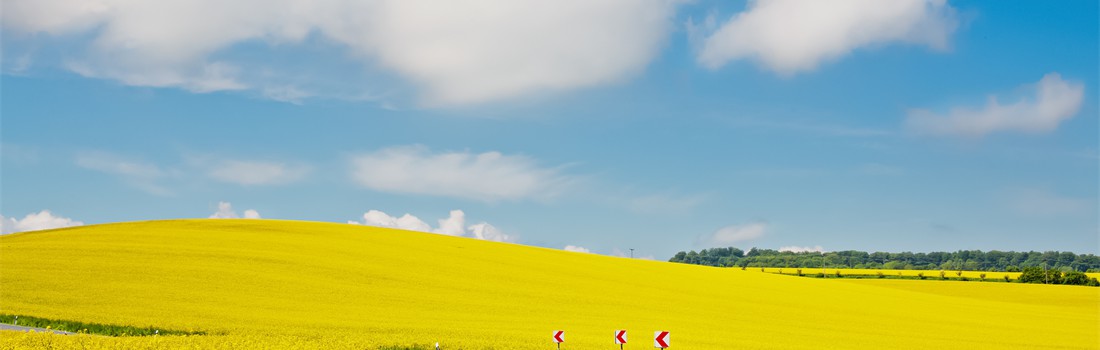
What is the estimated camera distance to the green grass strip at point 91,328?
27297 millimetres

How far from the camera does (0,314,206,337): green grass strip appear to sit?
27.3 m

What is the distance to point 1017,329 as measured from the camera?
44.6m

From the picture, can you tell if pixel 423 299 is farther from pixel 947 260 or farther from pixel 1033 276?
pixel 947 260

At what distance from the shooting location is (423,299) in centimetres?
3947

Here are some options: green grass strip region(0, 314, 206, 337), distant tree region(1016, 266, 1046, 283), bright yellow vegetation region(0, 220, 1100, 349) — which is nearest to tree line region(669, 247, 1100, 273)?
distant tree region(1016, 266, 1046, 283)

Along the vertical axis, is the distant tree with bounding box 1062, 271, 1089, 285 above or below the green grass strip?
above

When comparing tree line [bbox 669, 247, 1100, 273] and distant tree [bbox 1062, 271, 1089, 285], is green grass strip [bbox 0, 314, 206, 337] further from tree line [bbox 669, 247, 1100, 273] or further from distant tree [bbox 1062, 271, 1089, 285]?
tree line [bbox 669, 247, 1100, 273]

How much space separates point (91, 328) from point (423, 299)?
14811 millimetres

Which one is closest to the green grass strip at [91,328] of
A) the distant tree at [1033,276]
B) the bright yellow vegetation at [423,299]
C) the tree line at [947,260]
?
the bright yellow vegetation at [423,299]

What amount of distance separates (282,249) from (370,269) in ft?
26.6

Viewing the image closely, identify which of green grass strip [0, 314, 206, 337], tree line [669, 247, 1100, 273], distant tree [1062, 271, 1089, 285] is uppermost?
tree line [669, 247, 1100, 273]

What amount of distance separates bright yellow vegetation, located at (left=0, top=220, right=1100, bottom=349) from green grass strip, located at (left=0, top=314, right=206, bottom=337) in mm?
863

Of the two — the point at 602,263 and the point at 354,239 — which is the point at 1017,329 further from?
the point at 354,239

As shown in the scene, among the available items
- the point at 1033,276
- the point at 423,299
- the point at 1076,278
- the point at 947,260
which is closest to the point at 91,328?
the point at 423,299
